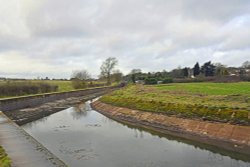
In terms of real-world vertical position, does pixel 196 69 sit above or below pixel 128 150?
above

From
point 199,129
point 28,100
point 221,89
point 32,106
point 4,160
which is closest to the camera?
point 4,160

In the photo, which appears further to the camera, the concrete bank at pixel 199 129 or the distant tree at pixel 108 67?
the distant tree at pixel 108 67

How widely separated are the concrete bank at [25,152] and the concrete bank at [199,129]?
504 inches

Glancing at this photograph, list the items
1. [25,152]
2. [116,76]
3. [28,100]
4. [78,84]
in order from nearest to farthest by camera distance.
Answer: [25,152], [28,100], [78,84], [116,76]

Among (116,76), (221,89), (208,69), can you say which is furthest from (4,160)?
(116,76)

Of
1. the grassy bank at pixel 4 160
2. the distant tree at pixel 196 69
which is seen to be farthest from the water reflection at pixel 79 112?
the distant tree at pixel 196 69

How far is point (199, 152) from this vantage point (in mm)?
20484

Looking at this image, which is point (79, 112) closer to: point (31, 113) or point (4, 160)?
point (31, 113)

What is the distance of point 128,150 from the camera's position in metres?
20.2

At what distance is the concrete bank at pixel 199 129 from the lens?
2232cm

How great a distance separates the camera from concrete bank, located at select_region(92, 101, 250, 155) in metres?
22.3

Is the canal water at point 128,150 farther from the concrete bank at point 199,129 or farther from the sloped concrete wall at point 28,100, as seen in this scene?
the sloped concrete wall at point 28,100

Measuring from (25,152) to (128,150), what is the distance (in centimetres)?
700

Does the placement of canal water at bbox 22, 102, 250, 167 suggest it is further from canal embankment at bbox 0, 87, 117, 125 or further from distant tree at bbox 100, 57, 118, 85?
distant tree at bbox 100, 57, 118, 85
